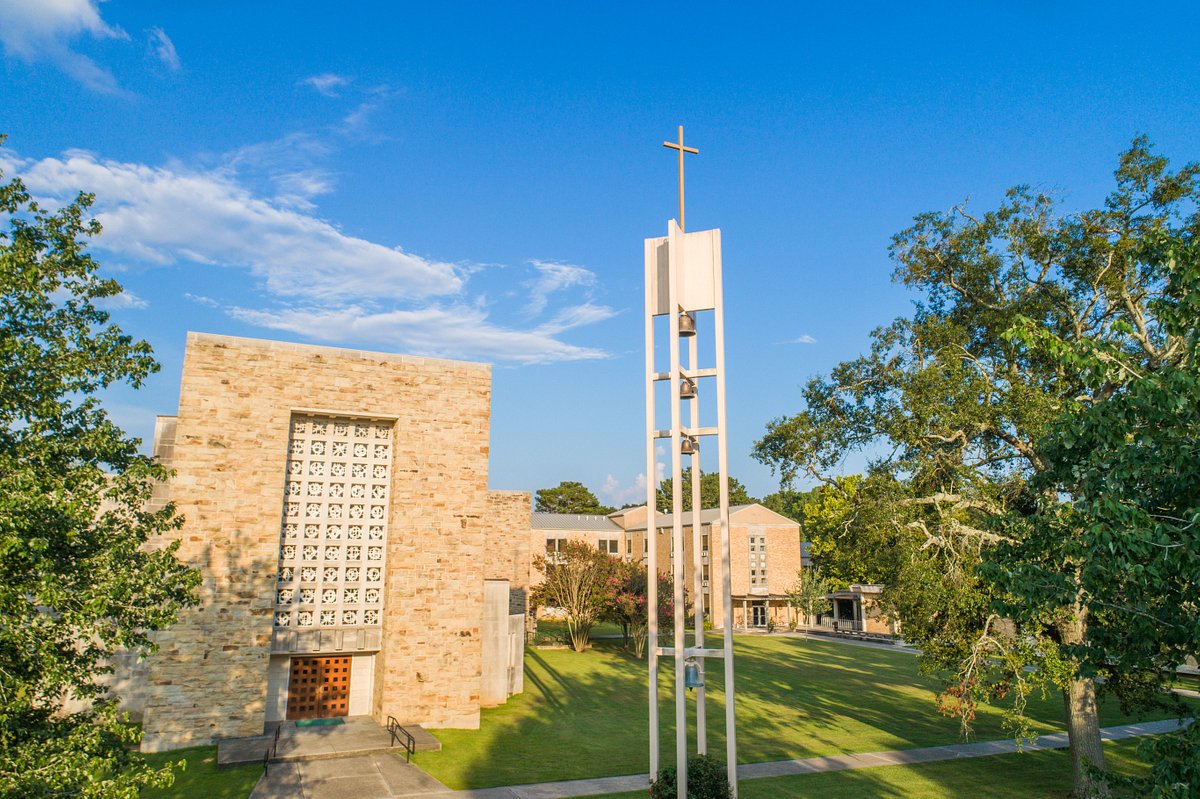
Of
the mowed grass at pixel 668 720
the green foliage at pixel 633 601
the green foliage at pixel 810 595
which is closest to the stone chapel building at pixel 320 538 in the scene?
the mowed grass at pixel 668 720

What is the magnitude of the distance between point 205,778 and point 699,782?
10883 mm

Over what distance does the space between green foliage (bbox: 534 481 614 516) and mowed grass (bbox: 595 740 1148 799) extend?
7956 cm

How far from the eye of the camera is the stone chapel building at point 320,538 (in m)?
19.3

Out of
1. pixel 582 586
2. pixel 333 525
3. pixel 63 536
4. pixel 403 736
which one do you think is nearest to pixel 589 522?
pixel 582 586

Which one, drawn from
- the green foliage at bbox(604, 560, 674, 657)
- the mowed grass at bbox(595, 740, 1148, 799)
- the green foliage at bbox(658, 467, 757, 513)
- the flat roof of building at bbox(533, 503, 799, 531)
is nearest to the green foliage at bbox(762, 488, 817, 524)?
the green foliage at bbox(658, 467, 757, 513)

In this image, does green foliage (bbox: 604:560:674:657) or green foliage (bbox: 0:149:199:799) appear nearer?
green foliage (bbox: 0:149:199:799)

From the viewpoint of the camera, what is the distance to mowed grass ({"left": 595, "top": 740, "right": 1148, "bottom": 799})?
16.2m

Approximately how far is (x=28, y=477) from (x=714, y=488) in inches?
3753

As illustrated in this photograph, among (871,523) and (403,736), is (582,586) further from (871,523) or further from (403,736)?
(871,523)

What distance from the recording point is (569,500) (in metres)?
99.1

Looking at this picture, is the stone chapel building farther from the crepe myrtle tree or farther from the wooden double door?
the crepe myrtle tree

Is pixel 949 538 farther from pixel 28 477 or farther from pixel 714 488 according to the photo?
pixel 714 488

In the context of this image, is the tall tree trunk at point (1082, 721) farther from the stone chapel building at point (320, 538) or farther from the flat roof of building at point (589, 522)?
the flat roof of building at point (589, 522)

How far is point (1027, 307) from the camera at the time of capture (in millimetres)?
18156
